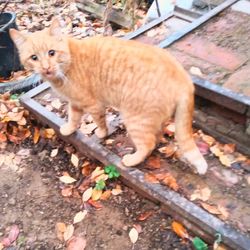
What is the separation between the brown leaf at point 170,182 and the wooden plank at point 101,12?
10.1 feet

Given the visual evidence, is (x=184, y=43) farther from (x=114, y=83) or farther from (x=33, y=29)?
(x=33, y=29)

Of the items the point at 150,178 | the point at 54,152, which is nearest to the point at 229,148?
the point at 150,178

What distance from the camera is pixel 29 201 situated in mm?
3545

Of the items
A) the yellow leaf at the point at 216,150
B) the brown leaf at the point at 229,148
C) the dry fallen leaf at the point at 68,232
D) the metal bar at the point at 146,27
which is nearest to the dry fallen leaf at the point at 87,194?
the dry fallen leaf at the point at 68,232

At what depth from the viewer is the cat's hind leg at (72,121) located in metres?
3.44

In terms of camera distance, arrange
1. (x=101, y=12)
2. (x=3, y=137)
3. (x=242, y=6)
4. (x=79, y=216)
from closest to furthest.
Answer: (x=79, y=216) < (x=3, y=137) < (x=242, y=6) < (x=101, y=12)

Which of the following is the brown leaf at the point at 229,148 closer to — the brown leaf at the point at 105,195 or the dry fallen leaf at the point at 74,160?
the brown leaf at the point at 105,195


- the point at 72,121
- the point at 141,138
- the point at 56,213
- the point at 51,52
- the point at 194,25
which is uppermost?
the point at 51,52

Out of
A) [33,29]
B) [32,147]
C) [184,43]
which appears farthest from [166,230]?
[33,29]

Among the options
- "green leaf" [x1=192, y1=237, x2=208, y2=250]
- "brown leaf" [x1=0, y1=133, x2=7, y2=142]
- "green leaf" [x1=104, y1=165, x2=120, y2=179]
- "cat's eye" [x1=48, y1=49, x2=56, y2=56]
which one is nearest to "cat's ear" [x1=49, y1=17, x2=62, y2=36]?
"cat's eye" [x1=48, y1=49, x2=56, y2=56]

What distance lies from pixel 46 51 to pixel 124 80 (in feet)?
2.10

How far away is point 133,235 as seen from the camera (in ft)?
10.3

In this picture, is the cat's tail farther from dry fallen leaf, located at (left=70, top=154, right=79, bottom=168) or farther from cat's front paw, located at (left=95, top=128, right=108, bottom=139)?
dry fallen leaf, located at (left=70, top=154, right=79, bottom=168)

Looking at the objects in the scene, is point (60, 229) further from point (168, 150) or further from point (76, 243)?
point (168, 150)
